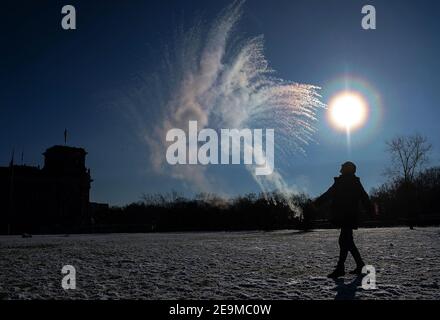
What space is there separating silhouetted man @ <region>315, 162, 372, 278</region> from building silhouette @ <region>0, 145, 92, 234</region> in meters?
98.7

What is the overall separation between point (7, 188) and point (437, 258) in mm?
104917

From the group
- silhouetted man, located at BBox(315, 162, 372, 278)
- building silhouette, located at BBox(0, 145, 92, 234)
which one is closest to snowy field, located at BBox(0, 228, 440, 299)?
silhouetted man, located at BBox(315, 162, 372, 278)

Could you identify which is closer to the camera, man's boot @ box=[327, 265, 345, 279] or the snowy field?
the snowy field

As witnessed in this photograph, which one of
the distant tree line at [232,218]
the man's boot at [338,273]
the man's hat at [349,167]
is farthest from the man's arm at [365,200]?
the distant tree line at [232,218]

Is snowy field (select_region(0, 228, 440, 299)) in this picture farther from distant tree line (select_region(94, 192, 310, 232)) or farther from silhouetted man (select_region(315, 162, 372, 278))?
distant tree line (select_region(94, 192, 310, 232))

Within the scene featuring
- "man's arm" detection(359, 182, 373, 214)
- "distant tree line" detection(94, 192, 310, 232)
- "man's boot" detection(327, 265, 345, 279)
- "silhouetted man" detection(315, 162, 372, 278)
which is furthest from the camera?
"distant tree line" detection(94, 192, 310, 232)

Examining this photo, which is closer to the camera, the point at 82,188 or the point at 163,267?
the point at 163,267

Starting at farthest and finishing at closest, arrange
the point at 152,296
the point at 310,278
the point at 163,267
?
1. the point at 163,267
2. the point at 310,278
3. the point at 152,296

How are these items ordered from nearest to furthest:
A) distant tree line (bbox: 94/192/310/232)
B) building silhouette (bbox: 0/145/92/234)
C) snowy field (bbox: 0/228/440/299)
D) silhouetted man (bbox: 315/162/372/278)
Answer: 1. snowy field (bbox: 0/228/440/299)
2. silhouetted man (bbox: 315/162/372/278)
3. distant tree line (bbox: 94/192/310/232)
4. building silhouette (bbox: 0/145/92/234)

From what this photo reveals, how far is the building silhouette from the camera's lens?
334ft
